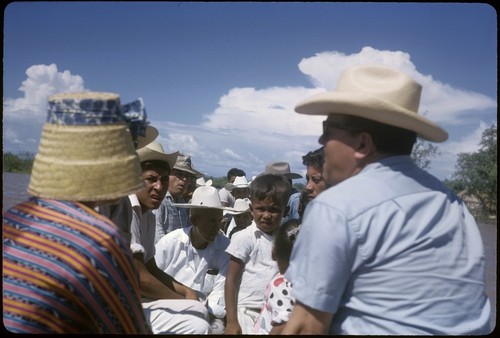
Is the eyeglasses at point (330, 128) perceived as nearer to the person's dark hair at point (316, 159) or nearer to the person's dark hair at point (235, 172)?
the person's dark hair at point (316, 159)

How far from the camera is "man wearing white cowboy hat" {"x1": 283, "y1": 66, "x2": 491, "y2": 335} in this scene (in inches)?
72.5

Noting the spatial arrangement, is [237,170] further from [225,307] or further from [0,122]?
[0,122]

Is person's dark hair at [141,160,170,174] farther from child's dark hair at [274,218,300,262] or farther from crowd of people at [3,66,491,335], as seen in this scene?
crowd of people at [3,66,491,335]

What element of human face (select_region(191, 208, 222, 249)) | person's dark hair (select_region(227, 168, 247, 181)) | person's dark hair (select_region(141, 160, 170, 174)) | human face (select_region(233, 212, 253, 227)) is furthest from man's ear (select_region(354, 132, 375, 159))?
person's dark hair (select_region(227, 168, 247, 181))

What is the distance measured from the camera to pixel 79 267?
1704 mm

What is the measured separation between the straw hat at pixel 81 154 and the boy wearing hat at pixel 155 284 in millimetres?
1086

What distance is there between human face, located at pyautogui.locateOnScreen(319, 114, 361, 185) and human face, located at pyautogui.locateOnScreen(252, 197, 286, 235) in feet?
6.30

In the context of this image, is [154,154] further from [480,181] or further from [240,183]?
[480,181]

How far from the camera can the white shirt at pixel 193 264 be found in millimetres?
4270

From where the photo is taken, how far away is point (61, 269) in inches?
66.6

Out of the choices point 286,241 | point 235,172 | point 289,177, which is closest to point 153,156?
point 286,241

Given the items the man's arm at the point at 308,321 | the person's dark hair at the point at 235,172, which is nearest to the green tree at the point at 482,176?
the person's dark hair at the point at 235,172

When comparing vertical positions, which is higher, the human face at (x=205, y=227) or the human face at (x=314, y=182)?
the human face at (x=314, y=182)

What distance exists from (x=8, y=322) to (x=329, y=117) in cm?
135
